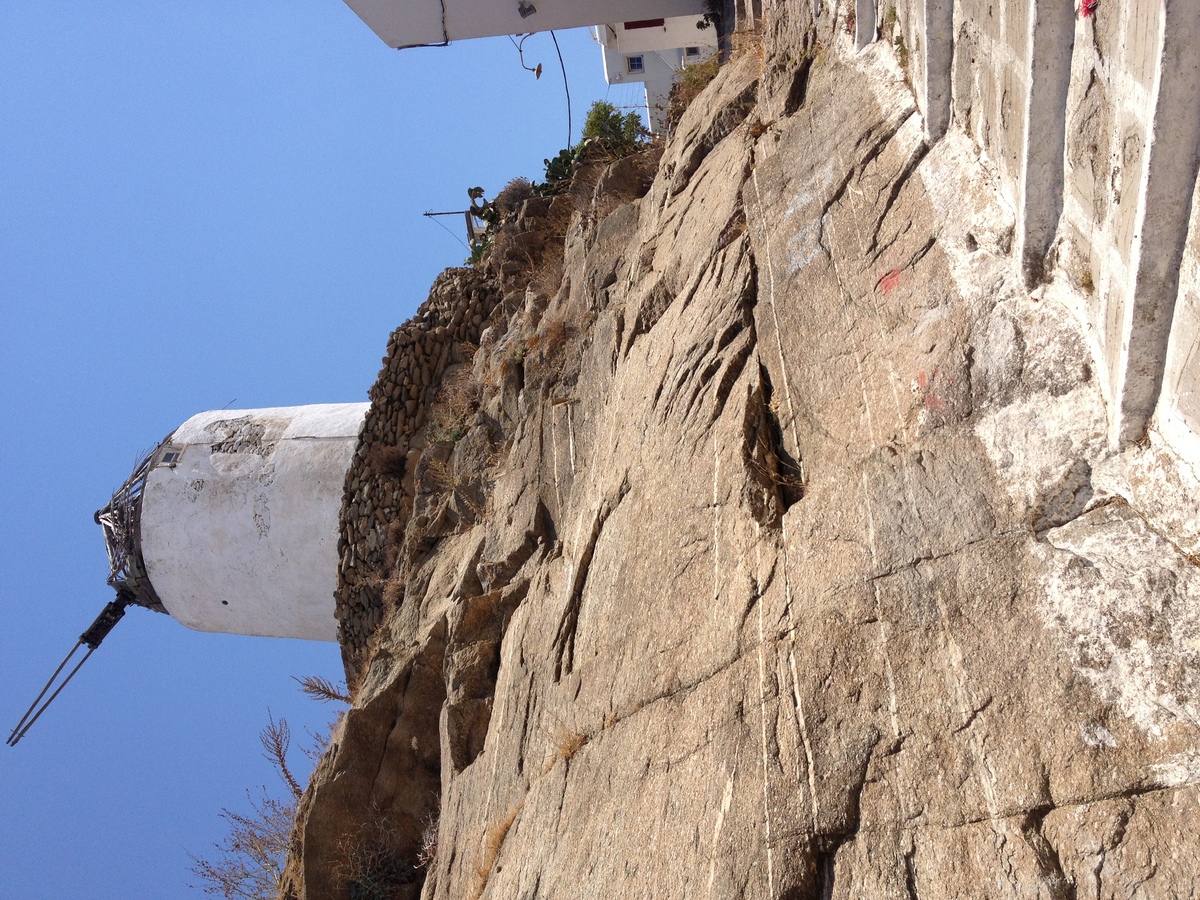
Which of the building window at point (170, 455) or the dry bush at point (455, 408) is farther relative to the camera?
the building window at point (170, 455)

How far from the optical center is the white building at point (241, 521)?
10.5 meters

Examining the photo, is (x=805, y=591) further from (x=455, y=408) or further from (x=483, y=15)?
(x=483, y=15)

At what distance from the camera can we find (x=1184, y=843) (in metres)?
2.52

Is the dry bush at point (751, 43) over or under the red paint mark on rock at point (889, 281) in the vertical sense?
over

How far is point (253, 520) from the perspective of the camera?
422 inches

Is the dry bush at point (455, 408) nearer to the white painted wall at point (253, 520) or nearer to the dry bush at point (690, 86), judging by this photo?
the white painted wall at point (253, 520)

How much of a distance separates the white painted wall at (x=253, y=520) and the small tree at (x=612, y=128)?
488 centimetres

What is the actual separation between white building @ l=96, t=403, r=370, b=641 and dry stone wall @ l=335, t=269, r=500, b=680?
0.39 meters

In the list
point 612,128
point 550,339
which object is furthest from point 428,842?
point 612,128

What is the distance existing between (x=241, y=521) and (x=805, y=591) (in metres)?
8.63

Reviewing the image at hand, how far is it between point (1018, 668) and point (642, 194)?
25.2 ft

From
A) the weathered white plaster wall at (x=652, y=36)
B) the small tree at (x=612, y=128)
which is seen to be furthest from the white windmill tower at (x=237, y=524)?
the weathered white plaster wall at (x=652, y=36)

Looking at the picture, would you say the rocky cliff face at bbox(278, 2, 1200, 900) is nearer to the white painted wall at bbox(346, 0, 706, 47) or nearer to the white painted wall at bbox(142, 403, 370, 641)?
the white painted wall at bbox(142, 403, 370, 641)

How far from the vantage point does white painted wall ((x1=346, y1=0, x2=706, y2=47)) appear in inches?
564
